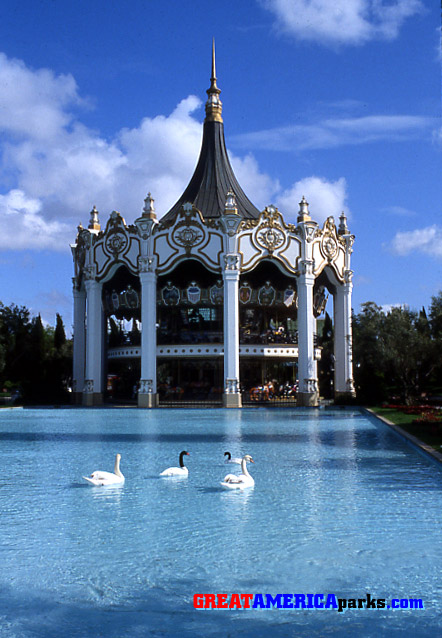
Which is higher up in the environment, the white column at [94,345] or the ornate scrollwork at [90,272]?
the ornate scrollwork at [90,272]

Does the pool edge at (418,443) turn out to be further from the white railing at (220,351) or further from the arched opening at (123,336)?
the arched opening at (123,336)

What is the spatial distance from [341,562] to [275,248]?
41462 millimetres

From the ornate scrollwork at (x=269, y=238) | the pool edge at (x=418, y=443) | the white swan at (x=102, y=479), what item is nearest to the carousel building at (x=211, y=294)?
the ornate scrollwork at (x=269, y=238)

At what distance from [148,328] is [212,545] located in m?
40.3

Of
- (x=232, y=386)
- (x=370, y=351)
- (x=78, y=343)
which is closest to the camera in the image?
(x=370, y=351)

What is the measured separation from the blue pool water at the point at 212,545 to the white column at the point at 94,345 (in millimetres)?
35061

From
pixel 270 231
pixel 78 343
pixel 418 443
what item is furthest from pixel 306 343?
pixel 418 443

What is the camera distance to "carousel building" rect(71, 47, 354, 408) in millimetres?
48219

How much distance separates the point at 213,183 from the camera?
176 feet

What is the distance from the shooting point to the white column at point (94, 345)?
51441mm

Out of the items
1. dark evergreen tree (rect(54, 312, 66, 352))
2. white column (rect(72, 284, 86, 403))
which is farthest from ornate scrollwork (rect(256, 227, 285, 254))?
dark evergreen tree (rect(54, 312, 66, 352))

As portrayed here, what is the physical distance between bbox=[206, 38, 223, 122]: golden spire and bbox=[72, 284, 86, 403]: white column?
1691 centimetres

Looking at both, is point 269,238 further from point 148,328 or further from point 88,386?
point 88,386

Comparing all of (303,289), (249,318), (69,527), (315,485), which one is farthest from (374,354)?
(69,527)
